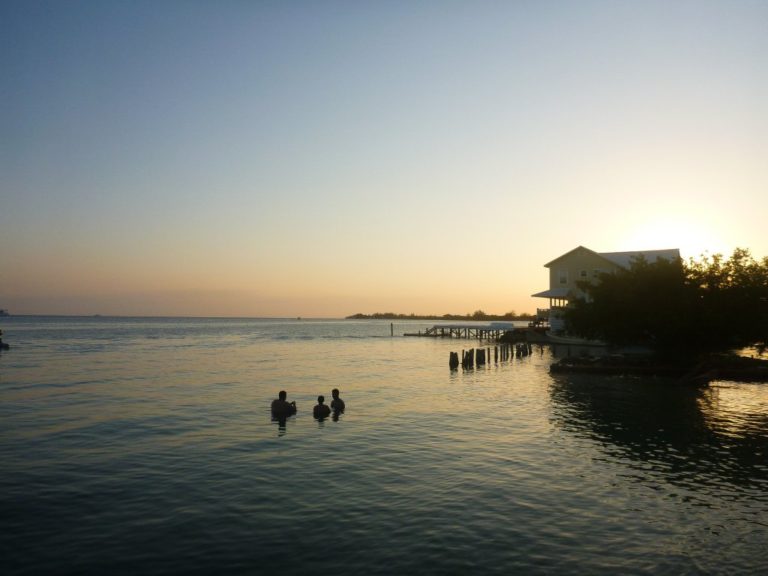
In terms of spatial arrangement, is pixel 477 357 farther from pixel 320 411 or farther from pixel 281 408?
pixel 281 408

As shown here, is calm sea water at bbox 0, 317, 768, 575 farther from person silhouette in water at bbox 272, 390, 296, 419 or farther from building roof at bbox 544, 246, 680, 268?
building roof at bbox 544, 246, 680, 268

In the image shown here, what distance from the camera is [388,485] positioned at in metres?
14.9

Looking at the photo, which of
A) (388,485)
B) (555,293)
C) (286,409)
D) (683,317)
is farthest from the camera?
(555,293)

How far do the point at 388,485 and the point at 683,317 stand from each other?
31397mm

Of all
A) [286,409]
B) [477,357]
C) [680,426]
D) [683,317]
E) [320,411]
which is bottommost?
[680,426]

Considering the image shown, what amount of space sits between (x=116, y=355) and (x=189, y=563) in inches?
2246

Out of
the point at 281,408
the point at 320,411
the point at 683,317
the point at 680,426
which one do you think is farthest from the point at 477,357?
the point at 281,408

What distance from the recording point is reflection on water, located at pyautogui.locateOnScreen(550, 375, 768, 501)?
53.4 feet

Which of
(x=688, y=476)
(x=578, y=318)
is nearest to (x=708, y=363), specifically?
(x=578, y=318)

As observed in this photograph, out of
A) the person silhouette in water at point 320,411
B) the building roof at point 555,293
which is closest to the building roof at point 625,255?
the building roof at point 555,293

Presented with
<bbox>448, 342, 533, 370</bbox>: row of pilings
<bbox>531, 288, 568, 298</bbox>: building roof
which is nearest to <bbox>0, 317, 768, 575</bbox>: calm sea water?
<bbox>448, 342, 533, 370</bbox>: row of pilings

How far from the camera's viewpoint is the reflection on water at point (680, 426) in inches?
640

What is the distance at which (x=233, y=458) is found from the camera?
17.7 m

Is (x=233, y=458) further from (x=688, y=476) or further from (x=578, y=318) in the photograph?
(x=578, y=318)
